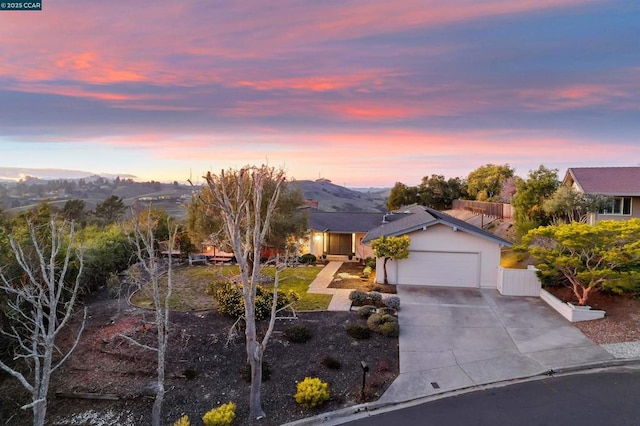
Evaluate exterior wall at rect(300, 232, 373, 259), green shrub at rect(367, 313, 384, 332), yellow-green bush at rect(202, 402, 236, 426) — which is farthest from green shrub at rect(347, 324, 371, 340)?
exterior wall at rect(300, 232, 373, 259)

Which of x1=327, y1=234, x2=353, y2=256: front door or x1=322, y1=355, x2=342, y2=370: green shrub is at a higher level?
x1=327, y1=234, x2=353, y2=256: front door

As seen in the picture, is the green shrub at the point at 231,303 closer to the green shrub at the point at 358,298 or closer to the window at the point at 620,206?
the green shrub at the point at 358,298

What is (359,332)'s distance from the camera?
13.3 m

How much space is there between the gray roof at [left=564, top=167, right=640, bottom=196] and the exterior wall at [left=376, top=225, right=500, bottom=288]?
46.0 ft

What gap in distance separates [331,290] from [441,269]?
6490 mm

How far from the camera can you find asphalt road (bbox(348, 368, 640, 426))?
855cm

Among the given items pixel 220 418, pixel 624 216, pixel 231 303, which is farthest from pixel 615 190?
pixel 220 418

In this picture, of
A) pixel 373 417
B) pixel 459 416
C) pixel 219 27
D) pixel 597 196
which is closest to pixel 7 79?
pixel 219 27

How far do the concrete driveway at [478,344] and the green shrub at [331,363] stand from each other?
71.5 inches

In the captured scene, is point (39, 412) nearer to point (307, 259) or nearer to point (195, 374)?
point (195, 374)

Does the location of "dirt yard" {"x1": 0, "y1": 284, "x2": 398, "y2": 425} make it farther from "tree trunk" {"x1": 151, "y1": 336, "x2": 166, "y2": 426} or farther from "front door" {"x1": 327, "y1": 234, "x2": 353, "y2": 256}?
"front door" {"x1": 327, "y1": 234, "x2": 353, "y2": 256}

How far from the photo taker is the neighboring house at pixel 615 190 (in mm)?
27594

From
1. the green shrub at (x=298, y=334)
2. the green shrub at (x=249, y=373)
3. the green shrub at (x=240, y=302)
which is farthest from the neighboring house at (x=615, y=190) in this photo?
the green shrub at (x=249, y=373)

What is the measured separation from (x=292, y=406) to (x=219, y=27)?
13.9 metres
